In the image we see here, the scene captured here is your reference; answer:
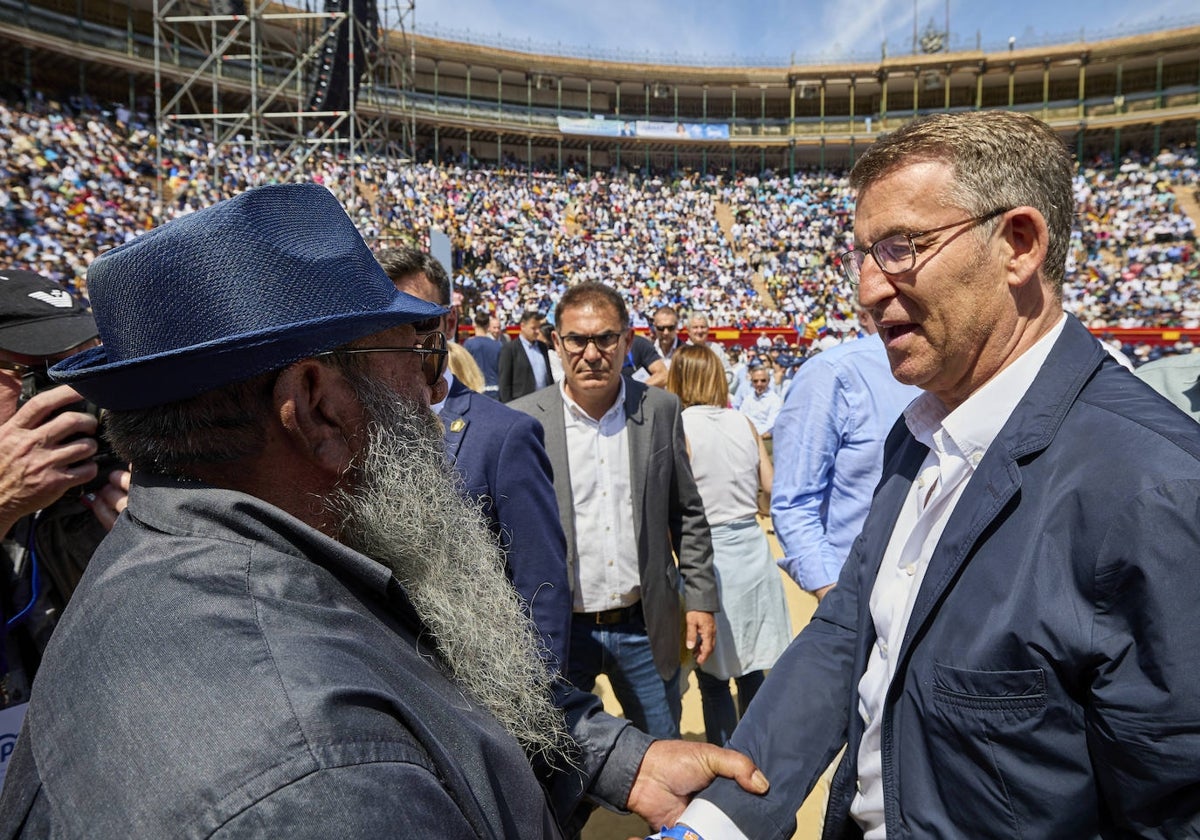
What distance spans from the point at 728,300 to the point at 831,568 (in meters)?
26.2

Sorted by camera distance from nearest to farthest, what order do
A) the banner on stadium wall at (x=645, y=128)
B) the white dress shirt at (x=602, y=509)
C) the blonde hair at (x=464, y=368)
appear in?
the white dress shirt at (x=602, y=509) < the blonde hair at (x=464, y=368) < the banner on stadium wall at (x=645, y=128)

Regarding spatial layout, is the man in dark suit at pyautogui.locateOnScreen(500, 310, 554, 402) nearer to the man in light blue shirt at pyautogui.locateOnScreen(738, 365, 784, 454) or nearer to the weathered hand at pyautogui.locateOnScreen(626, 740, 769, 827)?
the man in light blue shirt at pyautogui.locateOnScreen(738, 365, 784, 454)

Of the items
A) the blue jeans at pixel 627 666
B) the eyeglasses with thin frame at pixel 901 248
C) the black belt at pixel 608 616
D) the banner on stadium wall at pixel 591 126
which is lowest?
the blue jeans at pixel 627 666

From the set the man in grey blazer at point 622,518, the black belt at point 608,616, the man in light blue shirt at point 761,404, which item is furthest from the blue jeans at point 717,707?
the man in light blue shirt at point 761,404

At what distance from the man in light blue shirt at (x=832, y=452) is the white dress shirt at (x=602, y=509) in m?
0.65

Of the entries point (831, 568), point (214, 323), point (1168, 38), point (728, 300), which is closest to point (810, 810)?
point (831, 568)

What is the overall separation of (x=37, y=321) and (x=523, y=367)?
16.0 ft

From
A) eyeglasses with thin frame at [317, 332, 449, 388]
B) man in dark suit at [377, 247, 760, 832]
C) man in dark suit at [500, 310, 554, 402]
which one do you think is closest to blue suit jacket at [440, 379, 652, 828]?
man in dark suit at [377, 247, 760, 832]

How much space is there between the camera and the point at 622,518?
10.4 feet

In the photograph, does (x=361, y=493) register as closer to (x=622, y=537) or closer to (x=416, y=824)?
(x=416, y=824)

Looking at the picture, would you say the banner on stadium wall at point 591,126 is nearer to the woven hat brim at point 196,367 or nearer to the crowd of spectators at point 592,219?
the crowd of spectators at point 592,219

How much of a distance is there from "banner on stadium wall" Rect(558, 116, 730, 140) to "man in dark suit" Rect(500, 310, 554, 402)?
30076mm

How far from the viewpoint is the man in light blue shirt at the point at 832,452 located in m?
2.98

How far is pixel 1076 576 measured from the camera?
3.90ft
